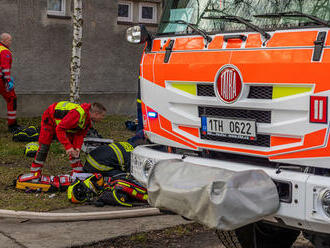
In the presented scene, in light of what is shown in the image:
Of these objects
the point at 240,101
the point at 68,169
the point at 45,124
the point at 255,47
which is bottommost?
the point at 68,169

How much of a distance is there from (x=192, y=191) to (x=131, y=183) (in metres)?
2.75

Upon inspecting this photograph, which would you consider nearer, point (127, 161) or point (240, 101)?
point (240, 101)

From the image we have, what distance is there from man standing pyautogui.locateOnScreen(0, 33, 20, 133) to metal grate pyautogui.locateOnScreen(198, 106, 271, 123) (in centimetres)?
715

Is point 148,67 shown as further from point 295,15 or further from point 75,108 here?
point 75,108

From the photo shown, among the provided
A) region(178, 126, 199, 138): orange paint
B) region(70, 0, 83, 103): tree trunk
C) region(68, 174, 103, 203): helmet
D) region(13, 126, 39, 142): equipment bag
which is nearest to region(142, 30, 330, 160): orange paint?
region(178, 126, 199, 138): orange paint

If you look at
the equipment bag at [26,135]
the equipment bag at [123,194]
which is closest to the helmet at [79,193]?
the equipment bag at [123,194]

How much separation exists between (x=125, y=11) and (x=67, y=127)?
8.04 meters

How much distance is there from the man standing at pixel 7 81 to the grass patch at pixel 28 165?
266 mm

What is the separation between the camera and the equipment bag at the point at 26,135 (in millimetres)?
10008

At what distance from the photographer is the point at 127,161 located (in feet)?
23.5

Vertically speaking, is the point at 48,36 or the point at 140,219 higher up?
the point at 48,36

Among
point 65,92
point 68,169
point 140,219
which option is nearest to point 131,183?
point 140,219

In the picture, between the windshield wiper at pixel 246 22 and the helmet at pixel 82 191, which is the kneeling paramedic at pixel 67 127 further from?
the windshield wiper at pixel 246 22

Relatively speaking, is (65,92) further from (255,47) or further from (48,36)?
(255,47)
